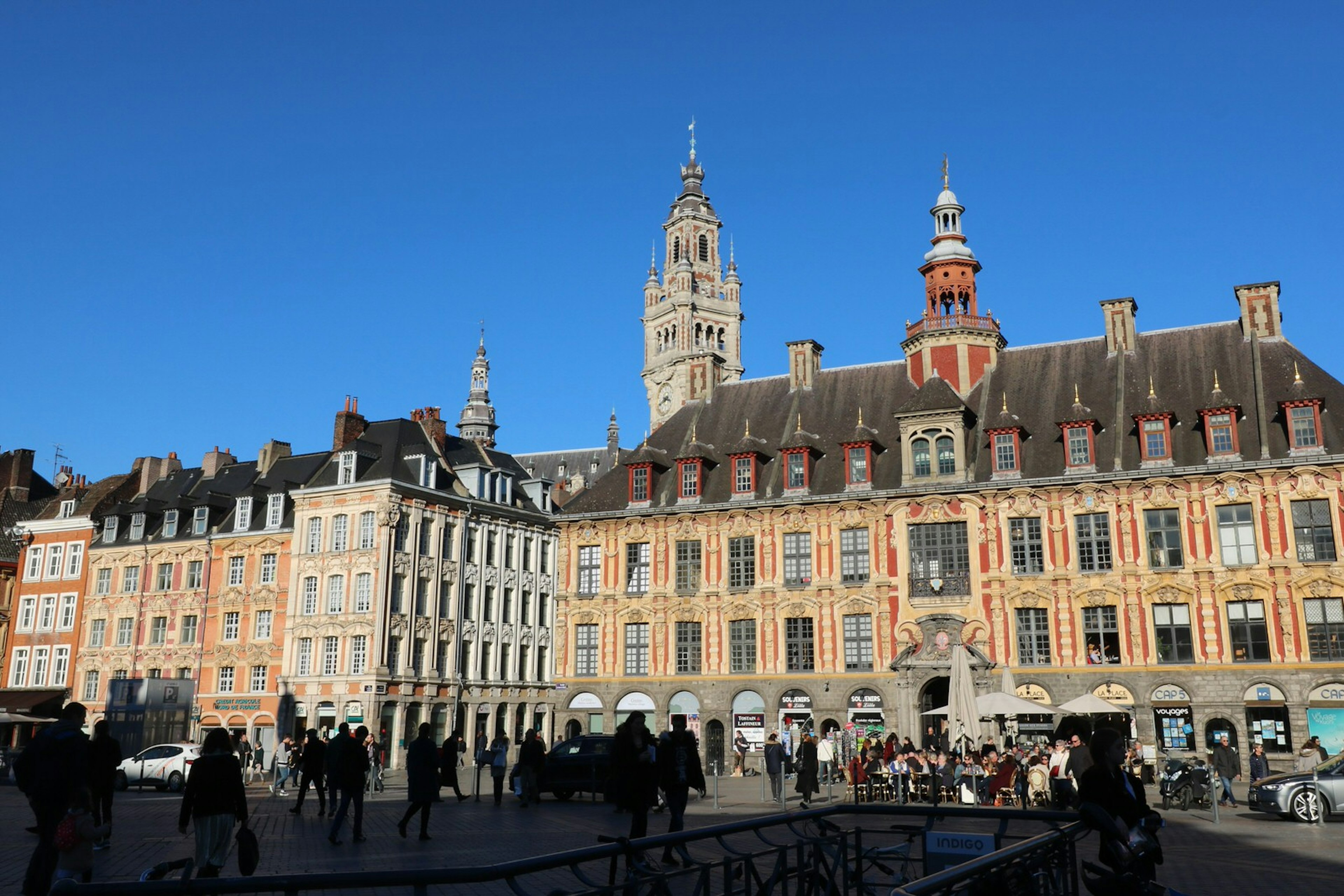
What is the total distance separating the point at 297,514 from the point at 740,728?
19483mm

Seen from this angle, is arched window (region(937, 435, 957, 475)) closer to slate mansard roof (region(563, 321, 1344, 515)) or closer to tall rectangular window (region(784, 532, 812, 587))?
slate mansard roof (region(563, 321, 1344, 515))

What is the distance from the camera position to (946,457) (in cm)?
4138

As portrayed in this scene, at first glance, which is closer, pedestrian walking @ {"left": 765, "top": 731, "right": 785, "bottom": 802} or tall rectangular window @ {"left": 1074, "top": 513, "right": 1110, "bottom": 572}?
pedestrian walking @ {"left": 765, "top": 731, "right": 785, "bottom": 802}

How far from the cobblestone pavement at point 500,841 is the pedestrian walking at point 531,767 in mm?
363

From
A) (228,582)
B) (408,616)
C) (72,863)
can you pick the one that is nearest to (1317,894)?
(72,863)

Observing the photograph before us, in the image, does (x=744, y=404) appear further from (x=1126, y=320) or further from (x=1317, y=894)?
(x=1317, y=894)

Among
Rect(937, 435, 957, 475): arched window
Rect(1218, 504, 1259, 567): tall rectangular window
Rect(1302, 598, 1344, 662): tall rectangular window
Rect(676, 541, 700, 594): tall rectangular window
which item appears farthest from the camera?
Rect(676, 541, 700, 594): tall rectangular window

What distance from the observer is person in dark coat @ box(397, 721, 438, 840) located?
57.4ft

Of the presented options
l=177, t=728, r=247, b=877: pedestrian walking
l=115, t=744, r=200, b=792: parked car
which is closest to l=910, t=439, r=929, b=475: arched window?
l=115, t=744, r=200, b=792: parked car

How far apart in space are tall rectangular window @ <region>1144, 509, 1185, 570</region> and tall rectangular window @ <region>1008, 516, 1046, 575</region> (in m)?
3.31

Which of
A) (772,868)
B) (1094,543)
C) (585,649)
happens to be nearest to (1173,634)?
(1094,543)

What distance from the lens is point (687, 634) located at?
43.6 metres

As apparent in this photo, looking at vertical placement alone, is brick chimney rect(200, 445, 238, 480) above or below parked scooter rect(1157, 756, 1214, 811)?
above

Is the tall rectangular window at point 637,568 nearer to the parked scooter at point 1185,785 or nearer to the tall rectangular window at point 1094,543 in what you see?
the tall rectangular window at point 1094,543
